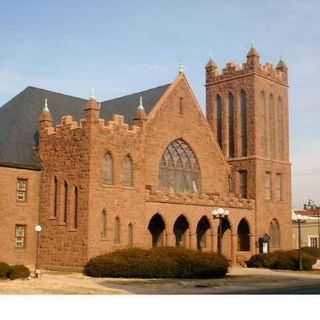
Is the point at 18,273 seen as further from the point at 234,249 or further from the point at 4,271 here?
the point at 234,249

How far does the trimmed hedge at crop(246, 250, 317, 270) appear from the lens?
153 feet

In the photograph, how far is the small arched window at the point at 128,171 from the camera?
42.6m

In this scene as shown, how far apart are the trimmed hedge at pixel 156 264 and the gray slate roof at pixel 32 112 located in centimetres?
908

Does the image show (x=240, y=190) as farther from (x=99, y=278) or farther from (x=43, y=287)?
(x=43, y=287)

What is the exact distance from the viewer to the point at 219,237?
153ft

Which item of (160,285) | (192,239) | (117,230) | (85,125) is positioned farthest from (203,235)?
(160,285)

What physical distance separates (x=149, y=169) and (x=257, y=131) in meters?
12.6

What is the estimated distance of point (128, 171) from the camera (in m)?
42.8

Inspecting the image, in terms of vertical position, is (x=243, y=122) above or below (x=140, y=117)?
above

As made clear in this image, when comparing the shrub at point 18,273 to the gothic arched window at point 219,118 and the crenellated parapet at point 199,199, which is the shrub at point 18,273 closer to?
the crenellated parapet at point 199,199

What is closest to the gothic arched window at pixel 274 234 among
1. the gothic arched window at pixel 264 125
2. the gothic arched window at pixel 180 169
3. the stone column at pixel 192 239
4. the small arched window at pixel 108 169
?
the gothic arched window at pixel 264 125

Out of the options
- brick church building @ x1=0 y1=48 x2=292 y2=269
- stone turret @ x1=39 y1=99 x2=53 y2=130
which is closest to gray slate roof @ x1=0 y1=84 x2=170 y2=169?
brick church building @ x1=0 y1=48 x2=292 y2=269

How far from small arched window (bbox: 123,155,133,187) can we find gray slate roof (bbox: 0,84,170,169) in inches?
219
